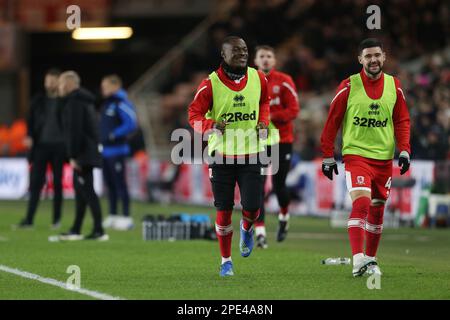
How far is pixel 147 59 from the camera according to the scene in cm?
4425

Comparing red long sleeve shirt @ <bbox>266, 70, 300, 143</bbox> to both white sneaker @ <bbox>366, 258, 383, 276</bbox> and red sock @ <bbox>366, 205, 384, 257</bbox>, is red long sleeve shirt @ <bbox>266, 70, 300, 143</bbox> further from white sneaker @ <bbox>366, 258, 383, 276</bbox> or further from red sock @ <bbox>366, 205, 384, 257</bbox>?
white sneaker @ <bbox>366, 258, 383, 276</bbox>

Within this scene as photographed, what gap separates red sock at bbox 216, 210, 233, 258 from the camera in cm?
1237

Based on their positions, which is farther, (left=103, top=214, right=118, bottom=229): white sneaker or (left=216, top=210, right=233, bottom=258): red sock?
(left=103, top=214, right=118, bottom=229): white sneaker

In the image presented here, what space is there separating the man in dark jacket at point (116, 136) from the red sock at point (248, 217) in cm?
718

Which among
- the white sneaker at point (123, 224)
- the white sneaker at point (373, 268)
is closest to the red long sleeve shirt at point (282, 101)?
the white sneaker at point (373, 268)

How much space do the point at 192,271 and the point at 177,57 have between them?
72.6 feet

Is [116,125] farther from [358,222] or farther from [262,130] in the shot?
[358,222]

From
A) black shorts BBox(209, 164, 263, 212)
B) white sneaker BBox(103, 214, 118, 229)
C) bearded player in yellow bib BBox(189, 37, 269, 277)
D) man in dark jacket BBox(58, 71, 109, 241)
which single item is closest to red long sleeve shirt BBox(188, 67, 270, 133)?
bearded player in yellow bib BBox(189, 37, 269, 277)

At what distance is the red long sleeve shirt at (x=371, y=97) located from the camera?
12070mm

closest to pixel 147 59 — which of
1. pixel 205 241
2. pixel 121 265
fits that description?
pixel 205 241

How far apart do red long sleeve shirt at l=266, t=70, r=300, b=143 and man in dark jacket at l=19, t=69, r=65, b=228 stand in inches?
177

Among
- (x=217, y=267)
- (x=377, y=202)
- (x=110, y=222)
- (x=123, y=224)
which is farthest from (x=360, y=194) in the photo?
(x=110, y=222)

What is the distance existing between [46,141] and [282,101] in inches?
194

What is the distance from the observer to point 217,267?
43.6ft
